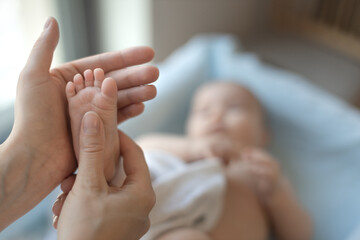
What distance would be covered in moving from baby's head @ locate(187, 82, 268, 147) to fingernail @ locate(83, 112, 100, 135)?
1.84 feet

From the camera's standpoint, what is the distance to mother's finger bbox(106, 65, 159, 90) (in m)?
0.51

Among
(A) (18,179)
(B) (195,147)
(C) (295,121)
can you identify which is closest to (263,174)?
(B) (195,147)

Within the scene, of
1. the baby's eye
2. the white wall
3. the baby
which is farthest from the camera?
the white wall

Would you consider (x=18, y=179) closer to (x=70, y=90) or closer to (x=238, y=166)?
(x=70, y=90)

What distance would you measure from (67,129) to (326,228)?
2.41 feet

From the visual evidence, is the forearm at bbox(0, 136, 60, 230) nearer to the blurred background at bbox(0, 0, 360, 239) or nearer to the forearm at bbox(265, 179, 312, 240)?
the blurred background at bbox(0, 0, 360, 239)

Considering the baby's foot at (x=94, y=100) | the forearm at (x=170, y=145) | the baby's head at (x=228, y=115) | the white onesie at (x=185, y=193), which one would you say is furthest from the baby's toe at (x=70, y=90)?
the baby's head at (x=228, y=115)

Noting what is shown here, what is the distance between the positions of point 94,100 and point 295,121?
82 centimetres

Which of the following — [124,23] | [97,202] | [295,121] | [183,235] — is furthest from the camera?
[124,23]

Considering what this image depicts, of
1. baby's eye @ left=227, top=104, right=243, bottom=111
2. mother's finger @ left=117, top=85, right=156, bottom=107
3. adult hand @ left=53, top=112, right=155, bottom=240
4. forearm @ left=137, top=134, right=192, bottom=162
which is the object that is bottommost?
forearm @ left=137, top=134, right=192, bottom=162

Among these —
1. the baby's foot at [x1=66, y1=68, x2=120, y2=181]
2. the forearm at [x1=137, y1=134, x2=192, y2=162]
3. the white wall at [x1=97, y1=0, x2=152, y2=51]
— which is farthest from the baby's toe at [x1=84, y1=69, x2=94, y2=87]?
the white wall at [x1=97, y1=0, x2=152, y2=51]

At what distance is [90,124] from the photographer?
0.42m

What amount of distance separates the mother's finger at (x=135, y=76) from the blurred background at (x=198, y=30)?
0.65 feet

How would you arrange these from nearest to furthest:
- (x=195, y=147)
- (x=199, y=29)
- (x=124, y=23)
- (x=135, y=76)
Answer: (x=135, y=76), (x=195, y=147), (x=124, y=23), (x=199, y=29)
